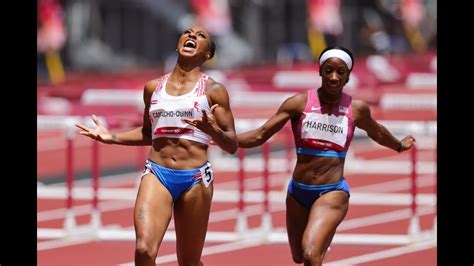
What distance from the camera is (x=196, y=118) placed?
10.4 meters

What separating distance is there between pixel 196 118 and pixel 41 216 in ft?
25.5

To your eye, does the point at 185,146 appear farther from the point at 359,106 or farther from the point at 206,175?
the point at 359,106

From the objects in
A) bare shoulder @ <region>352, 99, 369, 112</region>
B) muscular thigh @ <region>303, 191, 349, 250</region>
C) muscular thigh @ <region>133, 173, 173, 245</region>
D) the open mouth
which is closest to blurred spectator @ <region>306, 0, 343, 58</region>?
bare shoulder @ <region>352, 99, 369, 112</region>

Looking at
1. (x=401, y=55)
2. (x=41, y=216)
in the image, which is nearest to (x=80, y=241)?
(x=41, y=216)

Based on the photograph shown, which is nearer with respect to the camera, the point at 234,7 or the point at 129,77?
the point at 129,77

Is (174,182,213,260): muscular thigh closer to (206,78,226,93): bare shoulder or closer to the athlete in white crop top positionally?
the athlete in white crop top

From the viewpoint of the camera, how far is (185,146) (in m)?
10.4

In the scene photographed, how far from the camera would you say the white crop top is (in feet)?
34.1

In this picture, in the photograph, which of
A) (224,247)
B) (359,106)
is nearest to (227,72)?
(224,247)

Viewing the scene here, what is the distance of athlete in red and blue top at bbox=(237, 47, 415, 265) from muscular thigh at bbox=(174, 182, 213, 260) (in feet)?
2.28

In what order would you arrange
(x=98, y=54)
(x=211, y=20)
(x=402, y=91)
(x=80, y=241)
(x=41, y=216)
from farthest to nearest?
1. (x=98, y=54)
2. (x=211, y=20)
3. (x=402, y=91)
4. (x=41, y=216)
5. (x=80, y=241)

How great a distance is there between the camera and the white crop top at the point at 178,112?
1039 centimetres

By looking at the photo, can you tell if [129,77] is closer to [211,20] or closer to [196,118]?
[211,20]

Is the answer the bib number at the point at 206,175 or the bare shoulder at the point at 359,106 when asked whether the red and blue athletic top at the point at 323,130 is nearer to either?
the bare shoulder at the point at 359,106
